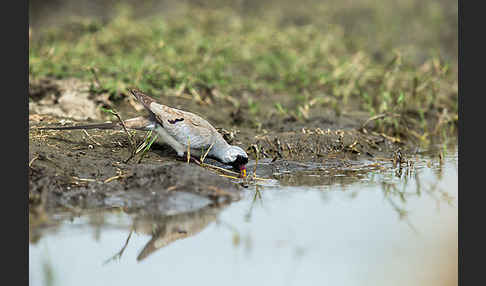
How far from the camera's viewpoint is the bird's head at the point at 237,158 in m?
5.48

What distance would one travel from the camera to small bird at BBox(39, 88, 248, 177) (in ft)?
18.2

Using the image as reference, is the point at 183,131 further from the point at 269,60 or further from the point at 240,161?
the point at 269,60

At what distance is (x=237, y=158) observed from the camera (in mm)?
5492

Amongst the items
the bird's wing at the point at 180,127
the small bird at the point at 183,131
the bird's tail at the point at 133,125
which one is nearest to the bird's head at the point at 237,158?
the small bird at the point at 183,131

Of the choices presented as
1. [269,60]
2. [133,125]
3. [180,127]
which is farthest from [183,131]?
[269,60]

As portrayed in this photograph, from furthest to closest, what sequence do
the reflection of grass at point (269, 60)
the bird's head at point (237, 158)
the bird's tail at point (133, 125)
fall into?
the reflection of grass at point (269, 60), the bird's tail at point (133, 125), the bird's head at point (237, 158)

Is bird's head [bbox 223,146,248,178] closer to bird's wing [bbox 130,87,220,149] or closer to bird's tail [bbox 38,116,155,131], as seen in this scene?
bird's wing [bbox 130,87,220,149]

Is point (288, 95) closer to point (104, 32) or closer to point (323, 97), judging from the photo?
point (323, 97)

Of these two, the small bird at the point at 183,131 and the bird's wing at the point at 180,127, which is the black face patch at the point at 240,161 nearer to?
the small bird at the point at 183,131

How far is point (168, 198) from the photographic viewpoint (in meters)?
4.53

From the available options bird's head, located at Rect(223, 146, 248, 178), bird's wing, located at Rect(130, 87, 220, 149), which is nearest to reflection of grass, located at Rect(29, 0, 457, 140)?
bird's wing, located at Rect(130, 87, 220, 149)

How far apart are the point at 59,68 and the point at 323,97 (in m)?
3.27

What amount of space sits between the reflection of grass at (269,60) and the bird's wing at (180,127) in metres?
1.46

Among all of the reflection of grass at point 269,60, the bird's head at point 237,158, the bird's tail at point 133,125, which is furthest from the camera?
the reflection of grass at point 269,60
